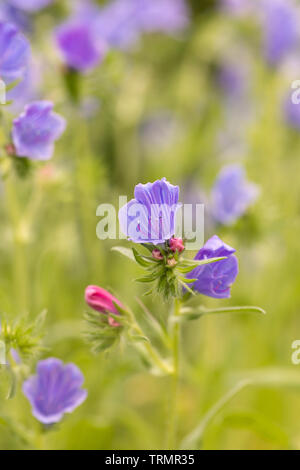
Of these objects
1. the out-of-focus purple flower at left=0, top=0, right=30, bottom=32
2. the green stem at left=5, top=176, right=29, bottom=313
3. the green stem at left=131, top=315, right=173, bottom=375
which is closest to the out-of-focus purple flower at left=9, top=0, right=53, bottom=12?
the out-of-focus purple flower at left=0, top=0, right=30, bottom=32

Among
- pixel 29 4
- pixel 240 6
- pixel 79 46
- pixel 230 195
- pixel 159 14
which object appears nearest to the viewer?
pixel 230 195

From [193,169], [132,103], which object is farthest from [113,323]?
[193,169]

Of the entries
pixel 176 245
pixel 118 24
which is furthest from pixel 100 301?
pixel 118 24

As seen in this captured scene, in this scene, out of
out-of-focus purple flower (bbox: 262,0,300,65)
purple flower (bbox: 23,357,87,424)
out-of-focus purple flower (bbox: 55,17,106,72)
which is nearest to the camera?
purple flower (bbox: 23,357,87,424)

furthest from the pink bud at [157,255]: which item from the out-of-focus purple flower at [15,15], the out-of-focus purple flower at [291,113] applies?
the out-of-focus purple flower at [291,113]

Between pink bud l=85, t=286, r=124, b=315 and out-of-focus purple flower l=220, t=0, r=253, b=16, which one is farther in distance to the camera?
out-of-focus purple flower l=220, t=0, r=253, b=16

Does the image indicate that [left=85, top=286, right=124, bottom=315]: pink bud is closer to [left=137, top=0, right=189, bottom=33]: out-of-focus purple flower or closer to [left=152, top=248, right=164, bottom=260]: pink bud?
[left=152, top=248, right=164, bottom=260]: pink bud

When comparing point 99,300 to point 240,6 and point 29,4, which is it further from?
point 240,6
